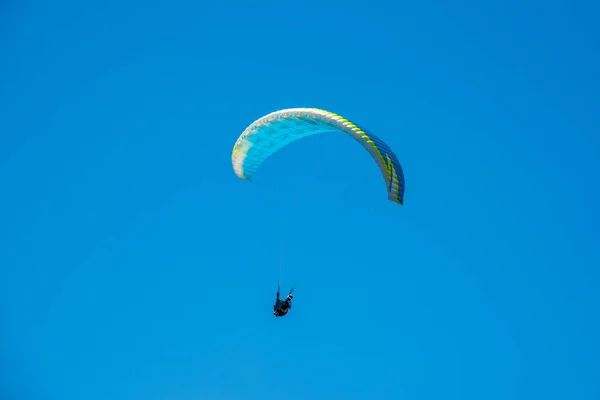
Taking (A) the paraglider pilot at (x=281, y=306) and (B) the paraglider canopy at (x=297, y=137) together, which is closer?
(B) the paraglider canopy at (x=297, y=137)

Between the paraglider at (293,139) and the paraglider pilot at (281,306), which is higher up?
the paraglider at (293,139)

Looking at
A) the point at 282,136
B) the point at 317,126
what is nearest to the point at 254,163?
the point at 282,136

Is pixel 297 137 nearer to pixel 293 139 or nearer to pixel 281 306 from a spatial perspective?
pixel 293 139

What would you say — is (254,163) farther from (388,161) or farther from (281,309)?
(388,161)

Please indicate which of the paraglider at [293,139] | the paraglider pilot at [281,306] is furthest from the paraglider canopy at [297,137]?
the paraglider pilot at [281,306]

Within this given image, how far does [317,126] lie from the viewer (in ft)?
125

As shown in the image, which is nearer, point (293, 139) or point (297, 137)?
point (297, 137)

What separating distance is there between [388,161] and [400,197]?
1.47 meters

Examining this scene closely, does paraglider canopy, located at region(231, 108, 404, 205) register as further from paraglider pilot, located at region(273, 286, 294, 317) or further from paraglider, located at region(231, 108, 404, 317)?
paraglider pilot, located at region(273, 286, 294, 317)

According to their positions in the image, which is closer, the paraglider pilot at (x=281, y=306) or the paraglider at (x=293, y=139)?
the paraglider at (x=293, y=139)

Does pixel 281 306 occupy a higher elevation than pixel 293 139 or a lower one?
lower

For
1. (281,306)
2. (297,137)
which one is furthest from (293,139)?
(281,306)

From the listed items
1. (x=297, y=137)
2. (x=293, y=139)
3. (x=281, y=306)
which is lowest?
(x=281, y=306)

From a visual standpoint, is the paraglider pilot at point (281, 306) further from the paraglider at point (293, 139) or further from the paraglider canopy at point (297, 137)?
the paraglider canopy at point (297, 137)
